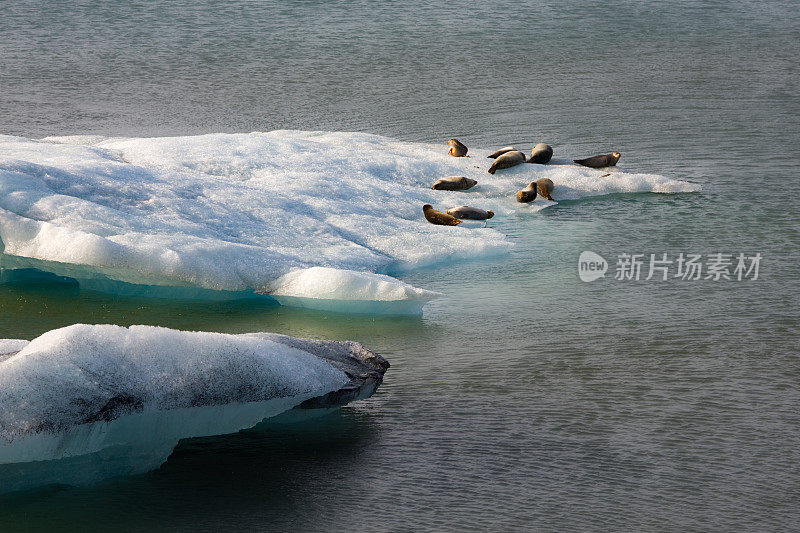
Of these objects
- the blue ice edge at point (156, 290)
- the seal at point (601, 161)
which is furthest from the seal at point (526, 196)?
the blue ice edge at point (156, 290)

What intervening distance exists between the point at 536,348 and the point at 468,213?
105 inches

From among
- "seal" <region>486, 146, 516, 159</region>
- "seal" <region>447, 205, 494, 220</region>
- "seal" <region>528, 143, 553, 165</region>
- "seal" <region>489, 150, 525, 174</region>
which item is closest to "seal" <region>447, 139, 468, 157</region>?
"seal" <region>486, 146, 516, 159</region>

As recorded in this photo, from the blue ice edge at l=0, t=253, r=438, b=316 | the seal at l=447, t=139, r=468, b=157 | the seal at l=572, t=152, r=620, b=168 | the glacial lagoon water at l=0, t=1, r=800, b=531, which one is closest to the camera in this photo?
the glacial lagoon water at l=0, t=1, r=800, b=531

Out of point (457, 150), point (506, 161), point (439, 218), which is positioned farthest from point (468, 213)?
point (457, 150)

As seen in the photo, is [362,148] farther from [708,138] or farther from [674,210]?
[708,138]

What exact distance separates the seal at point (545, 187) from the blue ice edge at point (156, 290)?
2895 millimetres

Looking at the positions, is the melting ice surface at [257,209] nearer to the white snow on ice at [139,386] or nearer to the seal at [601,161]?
the seal at [601,161]

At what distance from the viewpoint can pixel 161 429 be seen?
350cm

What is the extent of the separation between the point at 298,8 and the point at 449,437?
16365 mm

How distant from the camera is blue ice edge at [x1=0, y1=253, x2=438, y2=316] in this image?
17.4 feet

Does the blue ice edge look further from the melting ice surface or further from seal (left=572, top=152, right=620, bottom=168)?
seal (left=572, top=152, right=620, bottom=168)

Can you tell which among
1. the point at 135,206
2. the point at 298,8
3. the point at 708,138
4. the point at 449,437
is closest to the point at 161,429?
the point at 449,437

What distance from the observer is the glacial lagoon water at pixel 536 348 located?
334cm

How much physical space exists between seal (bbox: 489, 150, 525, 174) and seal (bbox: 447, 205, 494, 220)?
121 centimetres
